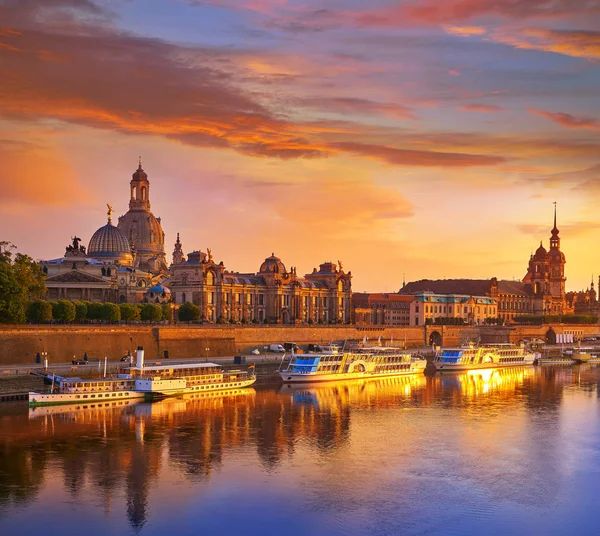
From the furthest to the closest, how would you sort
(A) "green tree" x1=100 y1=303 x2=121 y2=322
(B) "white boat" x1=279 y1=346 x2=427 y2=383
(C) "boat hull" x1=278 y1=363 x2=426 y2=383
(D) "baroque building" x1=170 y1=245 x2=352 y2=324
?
(D) "baroque building" x1=170 y1=245 x2=352 y2=324, (A) "green tree" x1=100 y1=303 x2=121 y2=322, (B) "white boat" x1=279 y1=346 x2=427 y2=383, (C) "boat hull" x1=278 y1=363 x2=426 y2=383

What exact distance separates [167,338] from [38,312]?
10752mm

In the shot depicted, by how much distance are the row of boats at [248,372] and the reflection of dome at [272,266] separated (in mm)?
27257

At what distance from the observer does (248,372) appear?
71.7m

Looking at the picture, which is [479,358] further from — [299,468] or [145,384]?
[299,468]

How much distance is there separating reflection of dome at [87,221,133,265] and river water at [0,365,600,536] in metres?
66.9

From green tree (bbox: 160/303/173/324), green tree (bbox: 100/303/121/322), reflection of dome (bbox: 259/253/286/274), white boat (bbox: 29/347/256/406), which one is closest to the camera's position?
white boat (bbox: 29/347/256/406)

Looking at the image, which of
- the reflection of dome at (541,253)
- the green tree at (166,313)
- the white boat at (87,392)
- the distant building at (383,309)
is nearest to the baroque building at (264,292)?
the green tree at (166,313)

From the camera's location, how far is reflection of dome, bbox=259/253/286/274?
11894 centimetres

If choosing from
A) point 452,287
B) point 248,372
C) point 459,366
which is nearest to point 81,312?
point 248,372

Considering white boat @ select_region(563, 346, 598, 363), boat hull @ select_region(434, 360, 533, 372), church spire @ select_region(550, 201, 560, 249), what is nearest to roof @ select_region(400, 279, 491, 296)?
church spire @ select_region(550, 201, 560, 249)

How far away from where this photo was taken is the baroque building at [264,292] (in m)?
108

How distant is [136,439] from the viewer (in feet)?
143

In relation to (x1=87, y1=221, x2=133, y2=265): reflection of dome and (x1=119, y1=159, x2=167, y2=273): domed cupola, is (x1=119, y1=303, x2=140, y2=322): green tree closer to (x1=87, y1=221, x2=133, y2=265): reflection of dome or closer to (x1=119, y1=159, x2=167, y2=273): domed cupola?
(x1=87, y1=221, x2=133, y2=265): reflection of dome

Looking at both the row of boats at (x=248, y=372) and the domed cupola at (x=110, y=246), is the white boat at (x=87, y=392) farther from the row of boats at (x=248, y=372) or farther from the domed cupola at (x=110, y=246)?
the domed cupola at (x=110, y=246)
